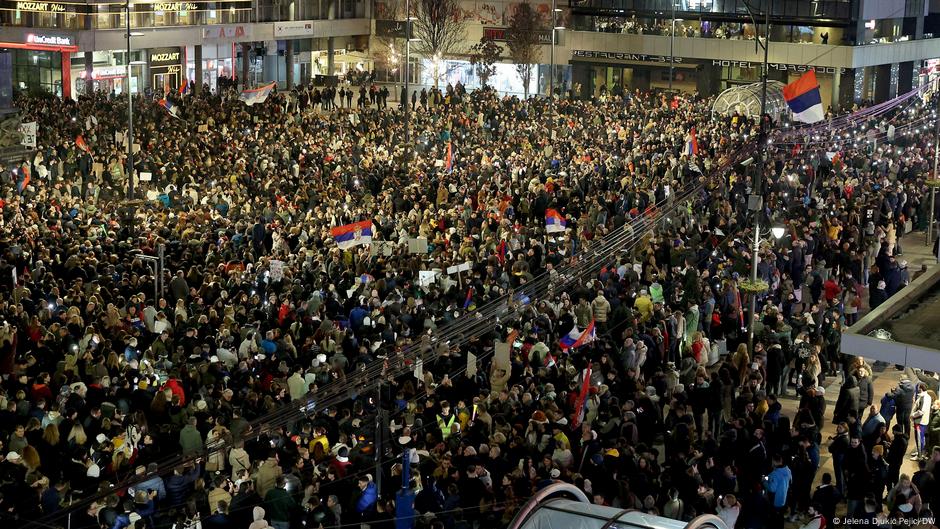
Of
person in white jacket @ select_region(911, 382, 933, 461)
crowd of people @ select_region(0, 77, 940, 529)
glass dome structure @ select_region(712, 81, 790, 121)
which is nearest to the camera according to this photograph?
crowd of people @ select_region(0, 77, 940, 529)

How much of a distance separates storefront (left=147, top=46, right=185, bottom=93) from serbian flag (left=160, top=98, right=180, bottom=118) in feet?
44.7

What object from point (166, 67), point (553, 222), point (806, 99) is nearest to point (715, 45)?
point (166, 67)

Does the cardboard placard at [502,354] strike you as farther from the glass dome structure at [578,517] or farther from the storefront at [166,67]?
the storefront at [166,67]

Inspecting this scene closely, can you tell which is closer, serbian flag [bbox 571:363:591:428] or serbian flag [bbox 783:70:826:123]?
serbian flag [bbox 571:363:591:428]

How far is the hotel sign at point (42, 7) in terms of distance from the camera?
50312 mm

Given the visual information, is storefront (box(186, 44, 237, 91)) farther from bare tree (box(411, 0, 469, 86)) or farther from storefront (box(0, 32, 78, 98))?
bare tree (box(411, 0, 469, 86))

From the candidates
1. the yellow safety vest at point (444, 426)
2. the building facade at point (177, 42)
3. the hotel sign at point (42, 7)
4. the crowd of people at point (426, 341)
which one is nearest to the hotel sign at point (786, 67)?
the building facade at point (177, 42)

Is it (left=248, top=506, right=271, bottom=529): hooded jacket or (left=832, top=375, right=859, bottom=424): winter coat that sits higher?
(left=832, top=375, right=859, bottom=424): winter coat

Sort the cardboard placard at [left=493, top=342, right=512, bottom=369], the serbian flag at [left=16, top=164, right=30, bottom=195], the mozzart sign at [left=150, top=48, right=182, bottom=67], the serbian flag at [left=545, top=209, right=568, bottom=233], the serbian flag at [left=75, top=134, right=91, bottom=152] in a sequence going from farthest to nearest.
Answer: the mozzart sign at [left=150, top=48, right=182, bottom=67], the serbian flag at [left=75, top=134, right=91, bottom=152], the serbian flag at [left=16, top=164, right=30, bottom=195], the serbian flag at [left=545, top=209, right=568, bottom=233], the cardboard placard at [left=493, top=342, right=512, bottom=369]

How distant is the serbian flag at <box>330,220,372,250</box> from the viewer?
23.7 meters

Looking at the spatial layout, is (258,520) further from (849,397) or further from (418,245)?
(418,245)

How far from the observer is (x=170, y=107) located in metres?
40.8

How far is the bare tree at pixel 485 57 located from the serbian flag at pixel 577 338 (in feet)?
141

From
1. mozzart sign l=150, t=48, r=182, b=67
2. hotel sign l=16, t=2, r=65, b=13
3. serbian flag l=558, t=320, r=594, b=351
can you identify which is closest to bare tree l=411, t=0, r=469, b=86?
mozzart sign l=150, t=48, r=182, b=67
